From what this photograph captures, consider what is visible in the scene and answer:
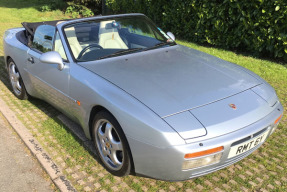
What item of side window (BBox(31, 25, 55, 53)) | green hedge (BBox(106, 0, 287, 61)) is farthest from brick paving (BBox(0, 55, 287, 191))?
green hedge (BBox(106, 0, 287, 61))

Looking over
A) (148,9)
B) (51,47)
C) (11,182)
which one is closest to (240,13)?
(148,9)

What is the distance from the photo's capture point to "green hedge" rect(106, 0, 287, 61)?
6.68 metres

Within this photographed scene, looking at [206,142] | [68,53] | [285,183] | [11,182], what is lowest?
[11,182]

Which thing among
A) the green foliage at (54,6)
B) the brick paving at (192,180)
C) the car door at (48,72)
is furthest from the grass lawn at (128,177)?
the green foliage at (54,6)

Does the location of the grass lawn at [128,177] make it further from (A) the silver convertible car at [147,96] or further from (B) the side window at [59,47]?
(B) the side window at [59,47]

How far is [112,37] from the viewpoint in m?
3.90

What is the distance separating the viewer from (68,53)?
3.45 meters

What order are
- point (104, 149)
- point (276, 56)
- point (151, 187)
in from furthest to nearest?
1. point (276, 56)
2. point (104, 149)
3. point (151, 187)

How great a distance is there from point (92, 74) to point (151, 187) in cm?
132

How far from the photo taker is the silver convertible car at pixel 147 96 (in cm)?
238

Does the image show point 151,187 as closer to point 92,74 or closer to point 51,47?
point 92,74

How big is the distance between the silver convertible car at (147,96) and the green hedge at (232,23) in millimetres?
3655

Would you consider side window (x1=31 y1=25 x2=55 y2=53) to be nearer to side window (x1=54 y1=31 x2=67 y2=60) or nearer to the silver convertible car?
the silver convertible car

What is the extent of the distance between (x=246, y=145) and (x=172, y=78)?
1.01 metres
